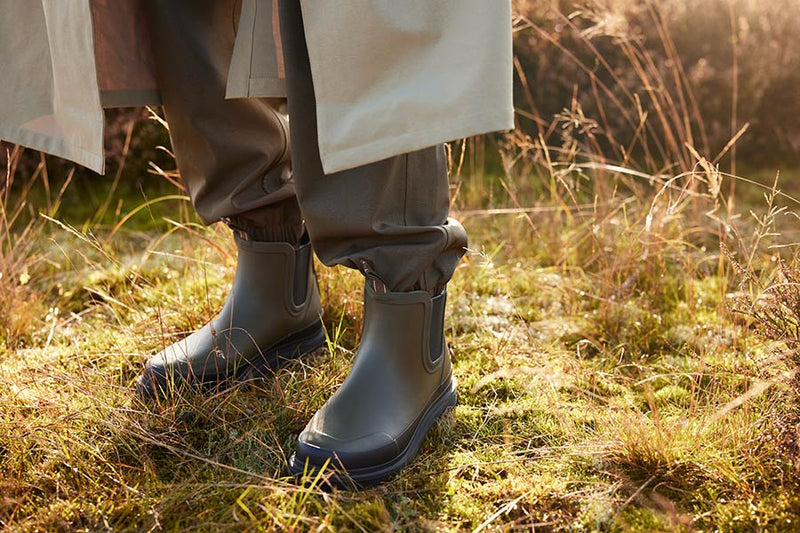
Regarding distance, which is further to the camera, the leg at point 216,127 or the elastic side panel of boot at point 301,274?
the elastic side panel of boot at point 301,274

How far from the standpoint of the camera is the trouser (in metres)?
1.34

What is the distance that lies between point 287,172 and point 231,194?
15cm

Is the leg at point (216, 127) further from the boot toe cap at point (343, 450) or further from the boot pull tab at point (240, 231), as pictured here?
the boot toe cap at point (343, 450)

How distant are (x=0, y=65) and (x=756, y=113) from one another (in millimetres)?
3856

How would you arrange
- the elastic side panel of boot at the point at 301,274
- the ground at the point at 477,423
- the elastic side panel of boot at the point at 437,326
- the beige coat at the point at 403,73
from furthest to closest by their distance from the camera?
the elastic side panel of boot at the point at 301,274, the elastic side panel of boot at the point at 437,326, the ground at the point at 477,423, the beige coat at the point at 403,73

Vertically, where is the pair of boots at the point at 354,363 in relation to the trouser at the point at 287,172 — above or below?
below

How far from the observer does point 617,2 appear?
13.0 ft

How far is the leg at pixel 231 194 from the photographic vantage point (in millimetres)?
1567

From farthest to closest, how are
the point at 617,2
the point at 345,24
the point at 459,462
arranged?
the point at 617,2 < the point at 459,462 < the point at 345,24

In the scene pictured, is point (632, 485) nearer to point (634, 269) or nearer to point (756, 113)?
point (634, 269)

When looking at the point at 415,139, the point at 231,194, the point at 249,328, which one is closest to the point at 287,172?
the point at 231,194

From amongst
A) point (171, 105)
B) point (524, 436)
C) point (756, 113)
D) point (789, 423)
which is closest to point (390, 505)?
point (524, 436)

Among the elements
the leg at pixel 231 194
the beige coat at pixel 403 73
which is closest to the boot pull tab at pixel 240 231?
the leg at pixel 231 194

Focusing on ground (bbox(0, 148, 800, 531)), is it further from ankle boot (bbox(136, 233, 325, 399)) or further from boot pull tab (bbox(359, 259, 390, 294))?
boot pull tab (bbox(359, 259, 390, 294))
